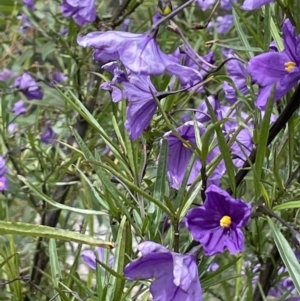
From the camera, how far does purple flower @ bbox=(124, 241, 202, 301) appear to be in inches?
19.1

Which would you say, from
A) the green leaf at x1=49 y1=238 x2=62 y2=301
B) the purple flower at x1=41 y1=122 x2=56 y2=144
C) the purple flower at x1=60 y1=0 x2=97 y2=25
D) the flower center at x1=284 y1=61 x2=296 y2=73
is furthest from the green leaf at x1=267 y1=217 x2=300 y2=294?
the purple flower at x1=41 y1=122 x2=56 y2=144

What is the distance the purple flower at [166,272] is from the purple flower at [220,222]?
0.07 ft

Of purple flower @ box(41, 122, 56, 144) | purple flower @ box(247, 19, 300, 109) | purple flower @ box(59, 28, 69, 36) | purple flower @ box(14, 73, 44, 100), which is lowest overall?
purple flower @ box(41, 122, 56, 144)

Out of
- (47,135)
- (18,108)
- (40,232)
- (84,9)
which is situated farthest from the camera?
(18,108)

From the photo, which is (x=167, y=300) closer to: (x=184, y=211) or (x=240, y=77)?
(x=184, y=211)

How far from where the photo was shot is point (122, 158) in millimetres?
622

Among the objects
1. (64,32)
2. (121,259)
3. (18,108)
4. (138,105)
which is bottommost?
(18,108)

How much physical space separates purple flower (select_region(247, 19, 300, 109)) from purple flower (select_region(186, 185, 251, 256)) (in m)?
0.09

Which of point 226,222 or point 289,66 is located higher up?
point 289,66

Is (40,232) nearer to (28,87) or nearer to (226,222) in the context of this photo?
(226,222)

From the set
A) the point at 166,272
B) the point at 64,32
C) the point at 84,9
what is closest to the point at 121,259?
the point at 166,272

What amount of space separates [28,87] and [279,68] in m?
0.98

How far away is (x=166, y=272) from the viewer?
0.51 metres

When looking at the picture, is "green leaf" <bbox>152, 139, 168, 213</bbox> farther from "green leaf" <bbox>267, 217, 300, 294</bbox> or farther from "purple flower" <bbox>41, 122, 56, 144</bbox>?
"purple flower" <bbox>41, 122, 56, 144</bbox>
